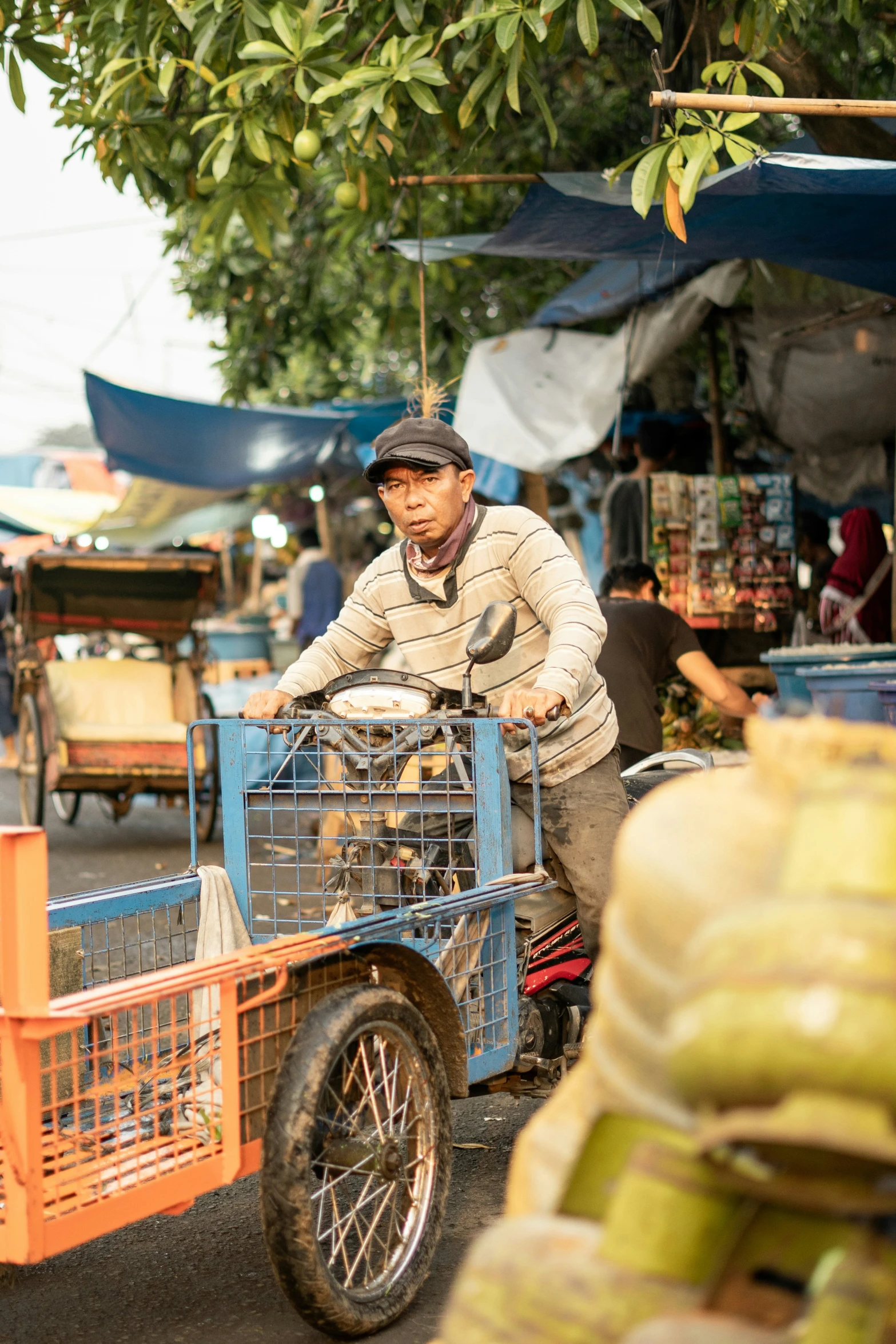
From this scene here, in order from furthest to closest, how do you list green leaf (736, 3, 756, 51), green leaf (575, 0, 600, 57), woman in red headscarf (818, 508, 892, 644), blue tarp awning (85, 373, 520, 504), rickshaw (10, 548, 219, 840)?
blue tarp awning (85, 373, 520, 504) < rickshaw (10, 548, 219, 840) < woman in red headscarf (818, 508, 892, 644) < green leaf (736, 3, 756, 51) < green leaf (575, 0, 600, 57)

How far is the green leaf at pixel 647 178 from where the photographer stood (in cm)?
438

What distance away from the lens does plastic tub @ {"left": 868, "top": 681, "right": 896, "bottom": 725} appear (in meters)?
4.86

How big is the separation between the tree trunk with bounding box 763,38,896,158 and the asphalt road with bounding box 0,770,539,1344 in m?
4.34

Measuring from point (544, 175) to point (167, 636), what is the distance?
5198 mm

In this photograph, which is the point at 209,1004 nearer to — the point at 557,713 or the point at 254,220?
the point at 557,713

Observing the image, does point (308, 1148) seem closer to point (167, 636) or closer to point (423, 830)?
point (423, 830)

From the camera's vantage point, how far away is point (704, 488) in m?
8.23

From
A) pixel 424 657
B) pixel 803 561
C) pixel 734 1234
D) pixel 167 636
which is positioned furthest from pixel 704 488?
pixel 734 1234

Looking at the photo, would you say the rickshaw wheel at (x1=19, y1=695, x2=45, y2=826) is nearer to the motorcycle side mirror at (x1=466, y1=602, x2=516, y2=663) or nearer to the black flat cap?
the black flat cap

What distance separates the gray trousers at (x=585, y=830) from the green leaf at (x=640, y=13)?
256 cm

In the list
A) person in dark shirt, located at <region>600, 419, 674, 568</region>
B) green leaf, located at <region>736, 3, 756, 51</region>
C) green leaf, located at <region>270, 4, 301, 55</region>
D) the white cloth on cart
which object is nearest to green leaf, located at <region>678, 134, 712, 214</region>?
green leaf, located at <region>736, 3, 756, 51</region>

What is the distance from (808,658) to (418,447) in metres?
2.65

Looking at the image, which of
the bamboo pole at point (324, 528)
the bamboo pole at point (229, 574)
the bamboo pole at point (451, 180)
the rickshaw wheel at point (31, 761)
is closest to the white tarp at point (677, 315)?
the bamboo pole at point (451, 180)

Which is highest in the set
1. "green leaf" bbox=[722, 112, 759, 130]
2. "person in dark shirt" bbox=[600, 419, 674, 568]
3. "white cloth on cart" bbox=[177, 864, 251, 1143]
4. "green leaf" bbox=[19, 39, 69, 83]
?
"green leaf" bbox=[19, 39, 69, 83]
